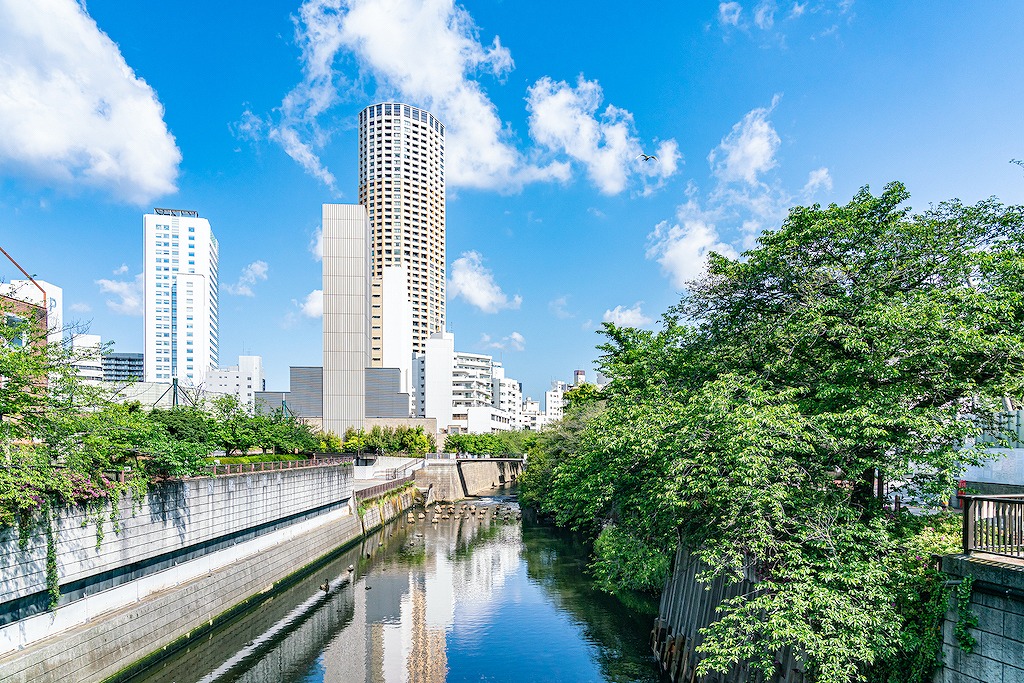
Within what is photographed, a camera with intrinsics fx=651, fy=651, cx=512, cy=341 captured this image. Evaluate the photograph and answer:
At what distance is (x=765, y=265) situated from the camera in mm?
18609

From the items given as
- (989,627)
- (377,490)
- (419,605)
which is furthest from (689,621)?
(377,490)

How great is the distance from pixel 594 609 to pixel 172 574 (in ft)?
60.5

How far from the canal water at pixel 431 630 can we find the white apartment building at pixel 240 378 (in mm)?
129620

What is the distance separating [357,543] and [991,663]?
45.6 metres

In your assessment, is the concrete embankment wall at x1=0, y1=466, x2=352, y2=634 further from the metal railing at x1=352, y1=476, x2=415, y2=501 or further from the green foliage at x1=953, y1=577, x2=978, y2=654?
the green foliage at x1=953, y1=577, x2=978, y2=654

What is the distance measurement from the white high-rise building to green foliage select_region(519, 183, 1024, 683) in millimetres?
161075

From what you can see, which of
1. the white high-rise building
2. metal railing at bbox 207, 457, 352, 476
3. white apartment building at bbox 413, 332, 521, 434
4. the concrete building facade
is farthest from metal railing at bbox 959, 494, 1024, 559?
the white high-rise building

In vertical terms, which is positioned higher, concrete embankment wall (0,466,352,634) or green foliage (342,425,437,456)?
concrete embankment wall (0,466,352,634)

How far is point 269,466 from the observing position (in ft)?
118

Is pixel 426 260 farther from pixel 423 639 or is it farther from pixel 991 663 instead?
pixel 991 663

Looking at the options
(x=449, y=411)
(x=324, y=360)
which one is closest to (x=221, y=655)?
(x=324, y=360)

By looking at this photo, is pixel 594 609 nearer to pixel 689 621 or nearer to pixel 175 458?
pixel 689 621

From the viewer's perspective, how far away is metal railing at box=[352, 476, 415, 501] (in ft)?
181

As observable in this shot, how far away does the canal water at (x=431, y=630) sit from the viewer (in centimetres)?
2323
